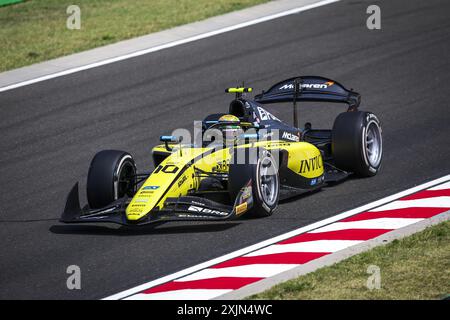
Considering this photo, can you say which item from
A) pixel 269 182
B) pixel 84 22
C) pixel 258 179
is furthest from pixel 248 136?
pixel 84 22

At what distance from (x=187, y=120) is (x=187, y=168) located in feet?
15.8

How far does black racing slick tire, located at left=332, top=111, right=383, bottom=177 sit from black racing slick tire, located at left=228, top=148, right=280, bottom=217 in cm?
124

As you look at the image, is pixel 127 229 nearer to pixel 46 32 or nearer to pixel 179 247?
pixel 179 247

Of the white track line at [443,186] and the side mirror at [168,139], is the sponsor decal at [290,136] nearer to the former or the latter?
the side mirror at [168,139]

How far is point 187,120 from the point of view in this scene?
1546 centimetres

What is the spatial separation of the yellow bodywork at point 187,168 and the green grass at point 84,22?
340 inches

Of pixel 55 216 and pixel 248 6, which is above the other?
pixel 248 6

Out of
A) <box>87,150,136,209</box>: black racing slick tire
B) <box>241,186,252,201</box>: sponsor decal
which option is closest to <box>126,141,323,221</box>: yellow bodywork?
<box>87,150,136,209</box>: black racing slick tire

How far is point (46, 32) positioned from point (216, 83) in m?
5.03

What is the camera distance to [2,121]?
16.1 meters

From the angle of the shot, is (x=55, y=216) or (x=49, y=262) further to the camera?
(x=55, y=216)

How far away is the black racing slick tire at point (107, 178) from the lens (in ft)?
35.6

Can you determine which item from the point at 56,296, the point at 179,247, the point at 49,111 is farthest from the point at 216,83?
the point at 56,296

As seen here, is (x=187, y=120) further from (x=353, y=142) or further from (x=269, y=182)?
A: (x=269, y=182)
